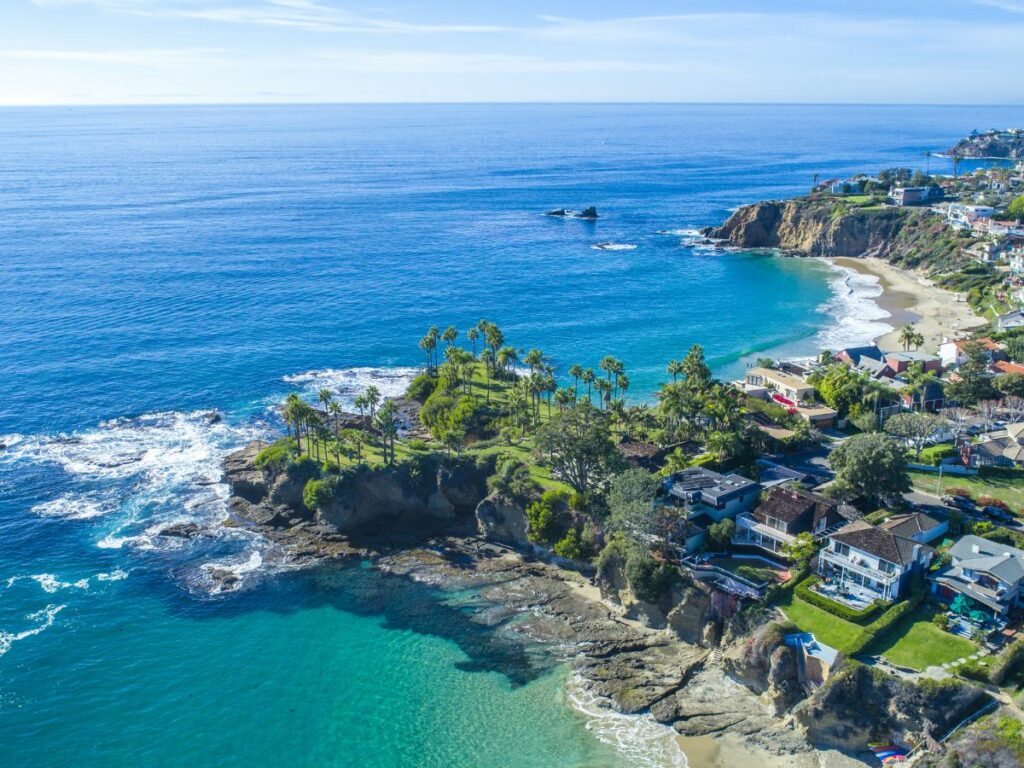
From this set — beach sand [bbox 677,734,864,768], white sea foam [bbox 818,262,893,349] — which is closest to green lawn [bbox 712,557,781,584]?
beach sand [bbox 677,734,864,768]

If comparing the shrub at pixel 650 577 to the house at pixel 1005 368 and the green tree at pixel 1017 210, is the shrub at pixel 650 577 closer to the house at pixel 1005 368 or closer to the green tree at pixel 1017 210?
the house at pixel 1005 368

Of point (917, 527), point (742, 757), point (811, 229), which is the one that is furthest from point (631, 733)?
point (811, 229)

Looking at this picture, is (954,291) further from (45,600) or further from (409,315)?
(45,600)

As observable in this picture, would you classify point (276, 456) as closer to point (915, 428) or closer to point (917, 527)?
point (917, 527)

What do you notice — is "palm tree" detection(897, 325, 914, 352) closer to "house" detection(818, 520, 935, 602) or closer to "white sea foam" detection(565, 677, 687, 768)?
"house" detection(818, 520, 935, 602)

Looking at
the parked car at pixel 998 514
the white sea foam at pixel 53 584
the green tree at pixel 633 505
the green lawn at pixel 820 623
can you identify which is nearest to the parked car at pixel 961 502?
the parked car at pixel 998 514
